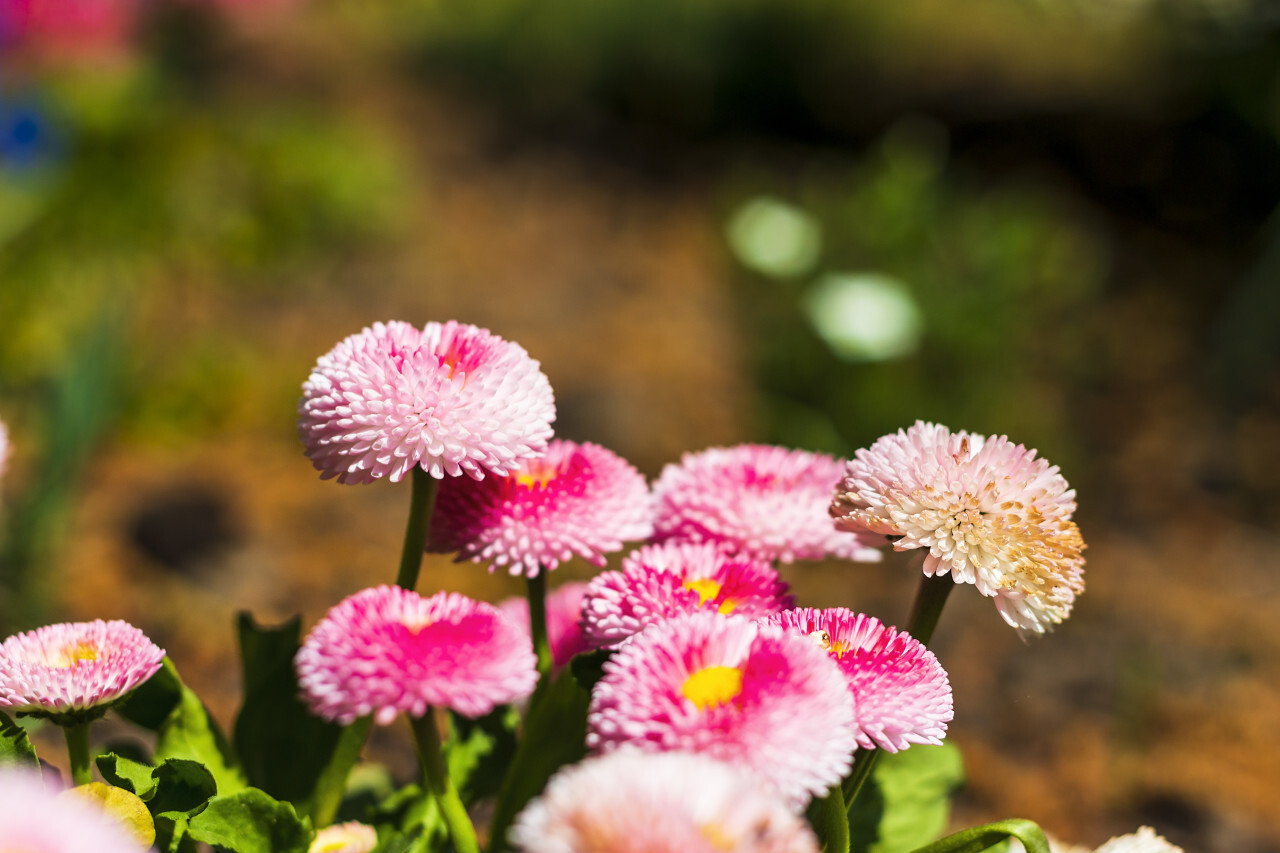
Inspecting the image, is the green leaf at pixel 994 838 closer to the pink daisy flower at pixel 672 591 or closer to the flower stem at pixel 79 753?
the pink daisy flower at pixel 672 591

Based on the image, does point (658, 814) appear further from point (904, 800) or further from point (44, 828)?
point (904, 800)

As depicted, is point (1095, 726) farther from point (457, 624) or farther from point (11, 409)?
point (11, 409)

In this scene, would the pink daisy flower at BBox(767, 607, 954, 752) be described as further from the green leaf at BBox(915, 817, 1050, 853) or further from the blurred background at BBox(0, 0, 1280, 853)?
the blurred background at BBox(0, 0, 1280, 853)

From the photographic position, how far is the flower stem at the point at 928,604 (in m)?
0.63

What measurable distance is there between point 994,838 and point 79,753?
0.49 metres

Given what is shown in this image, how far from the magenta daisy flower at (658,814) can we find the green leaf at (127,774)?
1.04ft

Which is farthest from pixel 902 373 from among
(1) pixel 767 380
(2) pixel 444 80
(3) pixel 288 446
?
(2) pixel 444 80

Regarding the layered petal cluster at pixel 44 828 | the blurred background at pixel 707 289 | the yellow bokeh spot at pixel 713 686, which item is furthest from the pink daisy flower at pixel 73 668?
the blurred background at pixel 707 289

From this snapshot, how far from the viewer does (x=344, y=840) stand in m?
0.66

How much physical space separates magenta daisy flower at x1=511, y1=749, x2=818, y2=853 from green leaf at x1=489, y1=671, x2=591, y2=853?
217 mm

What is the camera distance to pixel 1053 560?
0.59 m

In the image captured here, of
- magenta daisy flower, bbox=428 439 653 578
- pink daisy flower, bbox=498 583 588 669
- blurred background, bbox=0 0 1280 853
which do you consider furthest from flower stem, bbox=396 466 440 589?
blurred background, bbox=0 0 1280 853

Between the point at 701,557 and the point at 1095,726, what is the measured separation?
1618 millimetres

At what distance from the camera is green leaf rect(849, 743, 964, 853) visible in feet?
2.51
